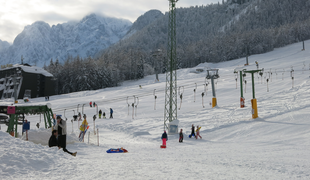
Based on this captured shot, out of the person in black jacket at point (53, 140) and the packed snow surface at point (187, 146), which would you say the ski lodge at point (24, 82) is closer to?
the packed snow surface at point (187, 146)

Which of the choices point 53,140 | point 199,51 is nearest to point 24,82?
point 53,140

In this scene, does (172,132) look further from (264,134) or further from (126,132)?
(264,134)

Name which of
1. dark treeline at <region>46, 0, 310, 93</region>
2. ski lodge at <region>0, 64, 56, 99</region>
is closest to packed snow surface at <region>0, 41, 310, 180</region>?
ski lodge at <region>0, 64, 56, 99</region>

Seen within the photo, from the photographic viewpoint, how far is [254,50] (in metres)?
100

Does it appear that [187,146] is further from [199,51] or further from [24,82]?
[199,51]

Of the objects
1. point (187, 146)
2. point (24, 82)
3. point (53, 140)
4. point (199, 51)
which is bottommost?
point (187, 146)

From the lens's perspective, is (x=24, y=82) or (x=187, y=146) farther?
(x=24, y=82)

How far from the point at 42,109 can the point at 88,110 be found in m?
16.6

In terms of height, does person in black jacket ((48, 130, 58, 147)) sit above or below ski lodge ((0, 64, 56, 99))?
below

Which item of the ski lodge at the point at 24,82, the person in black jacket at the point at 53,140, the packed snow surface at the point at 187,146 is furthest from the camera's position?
the ski lodge at the point at 24,82

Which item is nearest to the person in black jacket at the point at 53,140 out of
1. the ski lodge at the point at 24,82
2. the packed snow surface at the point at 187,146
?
the packed snow surface at the point at 187,146

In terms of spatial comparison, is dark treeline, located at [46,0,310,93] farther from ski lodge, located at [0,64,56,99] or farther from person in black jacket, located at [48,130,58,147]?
person in black jacket, located at [48,130,58,147]

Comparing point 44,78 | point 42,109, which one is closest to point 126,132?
point 42,109

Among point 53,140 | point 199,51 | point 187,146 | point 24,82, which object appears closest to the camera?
point 53,140
